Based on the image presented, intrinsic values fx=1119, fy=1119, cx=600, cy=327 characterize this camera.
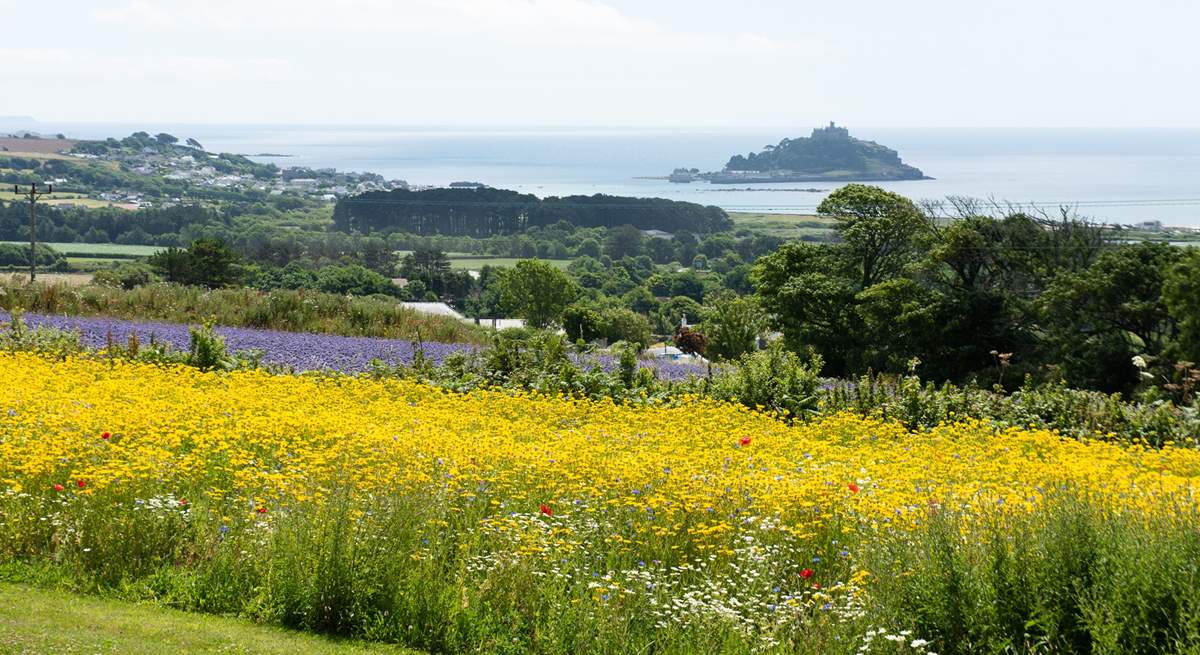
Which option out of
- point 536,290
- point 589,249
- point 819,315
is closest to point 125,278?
point 819,315

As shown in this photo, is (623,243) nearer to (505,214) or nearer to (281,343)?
(505,214)

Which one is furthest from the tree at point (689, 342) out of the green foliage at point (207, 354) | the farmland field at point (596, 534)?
the farmland field at point (596, 534)

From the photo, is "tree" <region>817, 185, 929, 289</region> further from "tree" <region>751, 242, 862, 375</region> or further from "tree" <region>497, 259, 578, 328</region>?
"tree" <region>497, 259, 578, 328</region>

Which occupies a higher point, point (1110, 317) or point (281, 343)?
point (281, 343)

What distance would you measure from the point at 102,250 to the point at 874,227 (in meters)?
77.4

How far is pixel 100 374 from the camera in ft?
40.1

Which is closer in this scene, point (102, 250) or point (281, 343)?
point (281, 343)

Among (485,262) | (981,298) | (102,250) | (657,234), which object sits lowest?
(485,262)

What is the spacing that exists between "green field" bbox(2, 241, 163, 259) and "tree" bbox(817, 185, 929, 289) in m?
62.9

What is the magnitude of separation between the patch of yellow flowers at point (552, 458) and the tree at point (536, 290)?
6199cm

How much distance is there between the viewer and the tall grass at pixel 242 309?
2003 cm

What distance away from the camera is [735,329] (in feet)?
101

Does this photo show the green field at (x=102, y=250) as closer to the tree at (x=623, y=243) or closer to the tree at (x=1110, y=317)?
the tree at (x=623, y=243)

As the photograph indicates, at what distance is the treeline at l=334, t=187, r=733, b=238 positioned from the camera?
14825 cm
